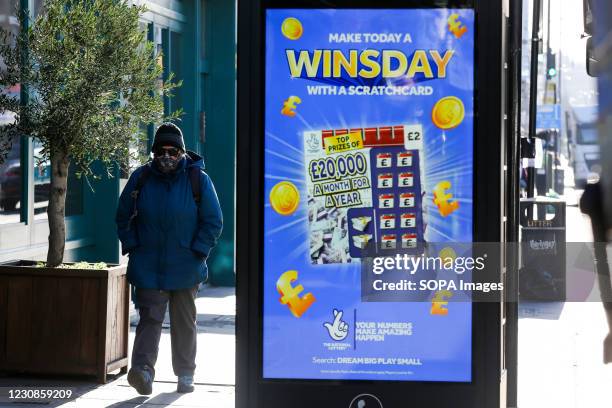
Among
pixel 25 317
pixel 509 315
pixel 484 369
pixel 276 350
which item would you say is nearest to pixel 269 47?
pixel 276 350

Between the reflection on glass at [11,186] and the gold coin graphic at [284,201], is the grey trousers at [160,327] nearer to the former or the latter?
the reflection on glass at [11,186]

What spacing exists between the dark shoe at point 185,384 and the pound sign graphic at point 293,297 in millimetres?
2565

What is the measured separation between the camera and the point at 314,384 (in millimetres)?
5008

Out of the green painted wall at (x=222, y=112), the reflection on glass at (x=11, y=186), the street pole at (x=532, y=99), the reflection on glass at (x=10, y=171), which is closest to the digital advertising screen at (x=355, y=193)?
the reflection on glass at (x=10, y=171)

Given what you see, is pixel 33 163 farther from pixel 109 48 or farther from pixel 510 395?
pixel 510 395

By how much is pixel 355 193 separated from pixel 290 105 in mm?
522

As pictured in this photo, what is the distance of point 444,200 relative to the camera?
5043 millimetres

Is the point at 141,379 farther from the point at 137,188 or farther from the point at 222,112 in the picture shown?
the point at 222,112

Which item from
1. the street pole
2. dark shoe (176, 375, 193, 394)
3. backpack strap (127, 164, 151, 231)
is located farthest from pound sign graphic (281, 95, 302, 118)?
the street pole

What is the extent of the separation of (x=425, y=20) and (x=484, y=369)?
5.48 feet

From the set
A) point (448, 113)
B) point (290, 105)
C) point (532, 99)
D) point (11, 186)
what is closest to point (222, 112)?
point (532, 99)

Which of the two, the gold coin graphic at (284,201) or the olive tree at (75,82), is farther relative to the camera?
the olive tree at (75,82)

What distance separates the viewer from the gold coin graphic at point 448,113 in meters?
4.98

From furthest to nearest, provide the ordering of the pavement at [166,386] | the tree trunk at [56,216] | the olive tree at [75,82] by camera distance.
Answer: the tree trunk at [56,216] < the olive tree at [75,82] < the pavement at [166,386]
